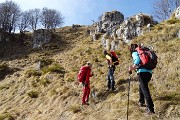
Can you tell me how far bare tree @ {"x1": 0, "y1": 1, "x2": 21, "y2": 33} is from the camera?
56906 millimetres

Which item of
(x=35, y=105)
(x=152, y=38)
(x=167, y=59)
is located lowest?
(x=35, y=105)

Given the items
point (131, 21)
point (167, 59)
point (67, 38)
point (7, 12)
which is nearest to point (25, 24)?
point (7, 12)

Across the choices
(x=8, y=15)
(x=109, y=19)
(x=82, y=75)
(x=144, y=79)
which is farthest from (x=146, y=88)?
(x=8, y=15)

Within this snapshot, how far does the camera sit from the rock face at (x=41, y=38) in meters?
45.6

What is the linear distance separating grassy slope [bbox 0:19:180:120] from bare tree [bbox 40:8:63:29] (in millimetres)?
35809

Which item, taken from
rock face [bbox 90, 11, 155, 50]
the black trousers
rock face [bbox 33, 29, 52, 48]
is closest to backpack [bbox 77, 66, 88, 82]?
the black trousers

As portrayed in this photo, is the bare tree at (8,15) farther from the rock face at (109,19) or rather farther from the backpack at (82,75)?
the backpack at (82,75)

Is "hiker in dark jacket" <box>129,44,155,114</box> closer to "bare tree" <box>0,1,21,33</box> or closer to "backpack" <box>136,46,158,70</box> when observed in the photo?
"backpack" <box>136,46,158,70</box>

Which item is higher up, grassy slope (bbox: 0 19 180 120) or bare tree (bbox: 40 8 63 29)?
bare tree (bbox: 40 8 63 29)

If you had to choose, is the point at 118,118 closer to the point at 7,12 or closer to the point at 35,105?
the point at 35,105

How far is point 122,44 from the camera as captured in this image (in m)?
26.9

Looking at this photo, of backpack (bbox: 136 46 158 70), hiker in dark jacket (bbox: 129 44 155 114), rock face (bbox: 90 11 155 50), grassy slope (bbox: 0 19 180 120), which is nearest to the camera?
backpack (bbox: 136 46 158 70)

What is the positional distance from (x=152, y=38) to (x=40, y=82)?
8.54 meters

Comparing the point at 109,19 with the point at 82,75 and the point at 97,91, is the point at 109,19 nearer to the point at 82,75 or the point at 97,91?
the point at 97,91
